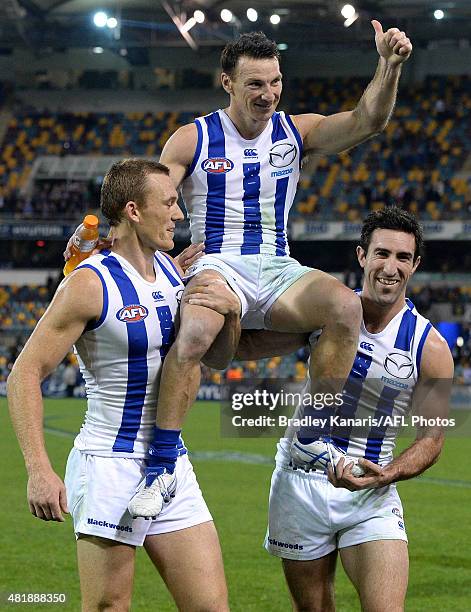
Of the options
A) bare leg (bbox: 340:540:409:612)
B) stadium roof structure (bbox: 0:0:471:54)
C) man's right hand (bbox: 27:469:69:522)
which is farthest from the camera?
stadium roof structure (bbox: 0:0:471:54)

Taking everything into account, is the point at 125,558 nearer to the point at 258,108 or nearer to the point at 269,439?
the point at 258,108

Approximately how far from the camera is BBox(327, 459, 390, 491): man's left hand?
16.9ft

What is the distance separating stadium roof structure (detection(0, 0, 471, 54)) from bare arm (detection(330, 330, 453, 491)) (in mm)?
29547

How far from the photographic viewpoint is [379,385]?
18.4 ft

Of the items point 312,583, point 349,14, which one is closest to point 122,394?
point 312,583

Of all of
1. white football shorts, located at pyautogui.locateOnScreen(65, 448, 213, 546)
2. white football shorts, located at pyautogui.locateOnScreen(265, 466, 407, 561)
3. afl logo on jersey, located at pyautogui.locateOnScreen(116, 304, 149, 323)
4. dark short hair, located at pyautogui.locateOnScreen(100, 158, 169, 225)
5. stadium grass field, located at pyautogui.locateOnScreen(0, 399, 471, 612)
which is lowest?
stadium grass field, located at pyautogui.locateOnScreen(0, 399, 471, 612)

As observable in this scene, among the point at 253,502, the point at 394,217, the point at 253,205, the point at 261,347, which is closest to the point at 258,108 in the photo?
the point at 253,205

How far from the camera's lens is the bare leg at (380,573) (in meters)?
5.10

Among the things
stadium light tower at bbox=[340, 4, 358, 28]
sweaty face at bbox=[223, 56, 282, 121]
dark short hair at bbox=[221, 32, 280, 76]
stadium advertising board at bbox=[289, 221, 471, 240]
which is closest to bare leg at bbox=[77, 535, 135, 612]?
sweaty face at bbox=[223, 56, 282, 121]

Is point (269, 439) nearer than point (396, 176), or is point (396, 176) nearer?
point (269, 439)

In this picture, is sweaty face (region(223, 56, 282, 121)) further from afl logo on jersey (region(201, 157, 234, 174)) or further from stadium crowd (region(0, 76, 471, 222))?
stadium crowd (region(0, 76, 471, 222))

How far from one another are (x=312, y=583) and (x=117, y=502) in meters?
1.35

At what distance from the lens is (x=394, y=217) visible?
552cm

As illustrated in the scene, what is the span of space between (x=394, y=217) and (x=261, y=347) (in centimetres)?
101
